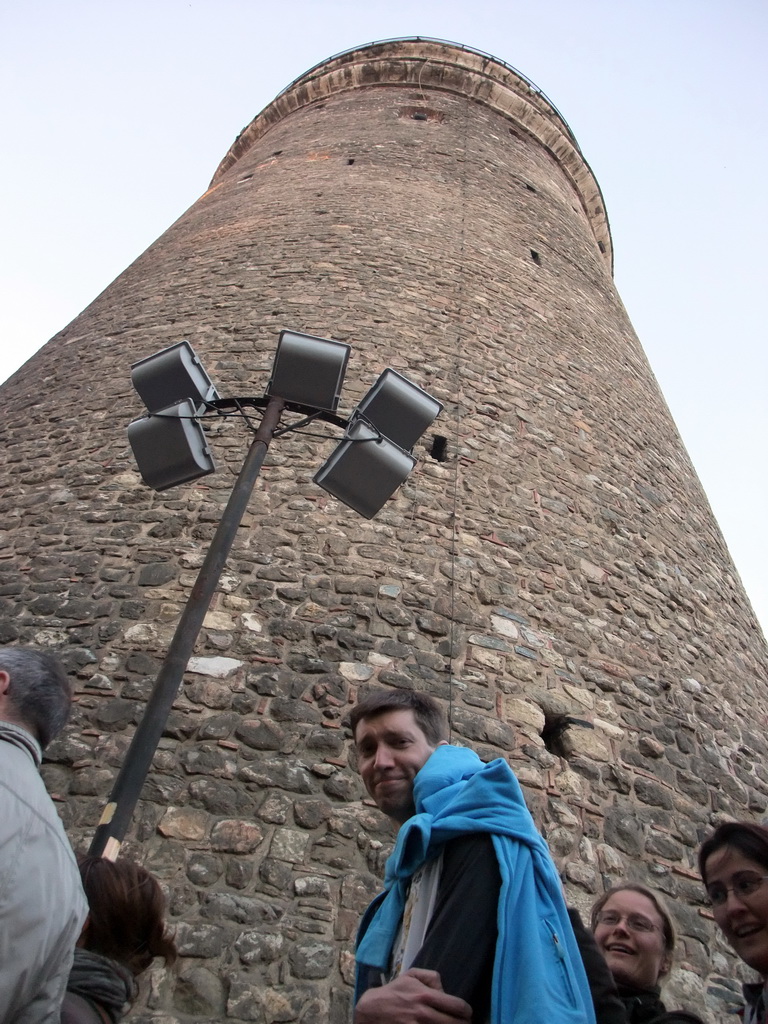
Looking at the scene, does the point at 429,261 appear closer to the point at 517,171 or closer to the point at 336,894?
the point at 517,171

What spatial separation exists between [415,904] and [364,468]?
1.59 m

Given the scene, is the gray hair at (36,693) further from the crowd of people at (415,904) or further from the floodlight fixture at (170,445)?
the floodlight fixture at (170,445)

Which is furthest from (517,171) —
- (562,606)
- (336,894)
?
(336,894)

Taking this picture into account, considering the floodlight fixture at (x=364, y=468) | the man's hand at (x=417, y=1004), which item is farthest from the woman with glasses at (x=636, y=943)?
the floodlight fixture at (x=364, y=468)

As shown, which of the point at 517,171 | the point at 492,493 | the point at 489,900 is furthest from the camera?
the point at 517,171

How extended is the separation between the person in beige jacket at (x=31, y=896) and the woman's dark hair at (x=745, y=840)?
4.48 ft

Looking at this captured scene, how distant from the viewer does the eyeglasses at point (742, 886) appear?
1681mm

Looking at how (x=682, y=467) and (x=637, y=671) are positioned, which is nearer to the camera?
(x=637, y=671)

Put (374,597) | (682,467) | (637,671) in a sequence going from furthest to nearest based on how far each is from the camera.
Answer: (682,467)
(637,671)
(374,597)

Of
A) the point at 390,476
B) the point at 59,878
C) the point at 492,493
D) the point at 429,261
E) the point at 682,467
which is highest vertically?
the point at 429,261

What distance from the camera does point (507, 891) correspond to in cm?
128

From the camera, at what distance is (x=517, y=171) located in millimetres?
9156

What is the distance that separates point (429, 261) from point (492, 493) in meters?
2.73

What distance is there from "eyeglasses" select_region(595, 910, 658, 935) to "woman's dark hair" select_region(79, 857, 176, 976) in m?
1.18
